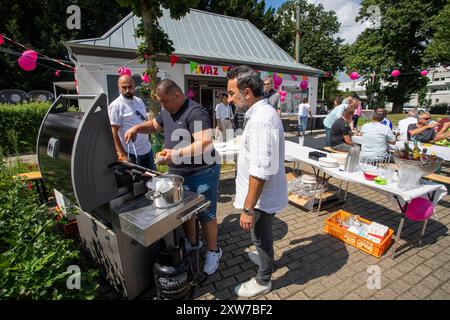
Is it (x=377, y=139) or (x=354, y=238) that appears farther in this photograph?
(x=377, y=139)

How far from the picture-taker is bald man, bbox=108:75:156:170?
3076 mm

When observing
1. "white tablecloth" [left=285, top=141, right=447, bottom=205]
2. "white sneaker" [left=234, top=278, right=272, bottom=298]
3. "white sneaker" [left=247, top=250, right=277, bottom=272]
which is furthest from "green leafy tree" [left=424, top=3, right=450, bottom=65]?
"white sneaker" [left=234, top=278, right=272, bottom=298]

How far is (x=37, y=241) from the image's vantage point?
1.52 metres

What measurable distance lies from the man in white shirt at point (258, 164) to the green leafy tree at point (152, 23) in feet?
9.26

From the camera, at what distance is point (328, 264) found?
263 centimetres

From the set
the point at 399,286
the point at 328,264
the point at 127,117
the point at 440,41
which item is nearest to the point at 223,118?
the point at 127,117

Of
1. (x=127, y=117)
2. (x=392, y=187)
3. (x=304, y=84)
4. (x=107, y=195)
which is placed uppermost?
(x=304, y=84)

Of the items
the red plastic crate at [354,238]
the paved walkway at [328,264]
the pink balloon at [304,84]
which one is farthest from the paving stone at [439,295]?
the pink balloon at [304,84]

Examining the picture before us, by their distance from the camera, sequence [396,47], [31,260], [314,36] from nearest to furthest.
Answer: [31,260], [396,47], [314,36]

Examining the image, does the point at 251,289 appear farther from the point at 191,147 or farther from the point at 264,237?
the point at 191,147

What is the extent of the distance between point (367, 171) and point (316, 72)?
12.1m

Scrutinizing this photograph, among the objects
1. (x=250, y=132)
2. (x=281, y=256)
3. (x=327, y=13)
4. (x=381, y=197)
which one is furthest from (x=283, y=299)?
(x=327, y=13)

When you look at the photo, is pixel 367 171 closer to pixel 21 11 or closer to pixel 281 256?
pixel 281 256

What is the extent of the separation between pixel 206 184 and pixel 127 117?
1619 millimetres
